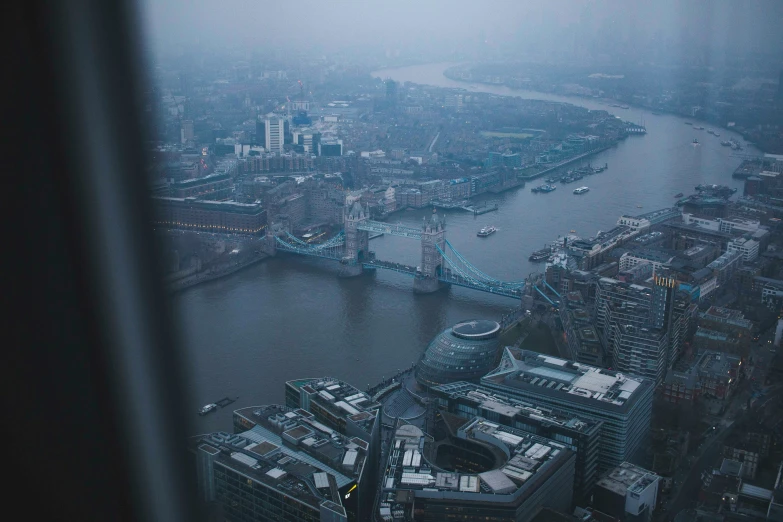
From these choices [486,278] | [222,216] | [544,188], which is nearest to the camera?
[486,278]

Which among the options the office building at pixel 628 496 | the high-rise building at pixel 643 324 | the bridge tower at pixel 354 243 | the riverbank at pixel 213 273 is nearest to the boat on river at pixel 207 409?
the riverbank at pixel 213 273

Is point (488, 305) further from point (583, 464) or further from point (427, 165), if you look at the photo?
point (427, 165)

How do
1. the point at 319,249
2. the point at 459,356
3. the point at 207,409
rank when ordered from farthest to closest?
the point at 319,249
the point at 459,356
the point at 207,409

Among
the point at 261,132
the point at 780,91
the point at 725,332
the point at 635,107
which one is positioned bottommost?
the point at 725,332

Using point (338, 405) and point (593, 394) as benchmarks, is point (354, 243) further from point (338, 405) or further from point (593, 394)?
point (593, 394)

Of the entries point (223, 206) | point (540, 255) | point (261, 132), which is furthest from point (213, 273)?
point (261, 132)

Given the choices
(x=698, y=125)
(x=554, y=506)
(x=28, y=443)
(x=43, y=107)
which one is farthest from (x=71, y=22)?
(x=698, y=125)

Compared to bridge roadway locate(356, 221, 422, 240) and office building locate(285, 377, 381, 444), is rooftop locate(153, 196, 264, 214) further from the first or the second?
office building locate(285, 377, 381, 444)

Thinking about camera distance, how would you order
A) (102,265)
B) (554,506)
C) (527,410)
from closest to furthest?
1. (102,265)
2. (554,506)
3. (527,410)
